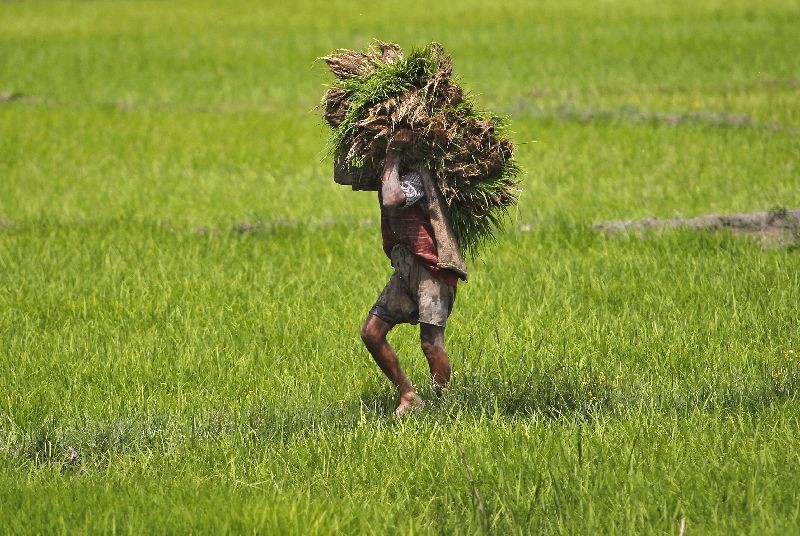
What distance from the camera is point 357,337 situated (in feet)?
21.7

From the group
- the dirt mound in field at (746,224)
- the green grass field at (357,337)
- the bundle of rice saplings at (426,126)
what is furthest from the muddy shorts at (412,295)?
the dirt mound in field at (746,224)

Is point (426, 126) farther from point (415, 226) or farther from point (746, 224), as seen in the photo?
point (746, 224)

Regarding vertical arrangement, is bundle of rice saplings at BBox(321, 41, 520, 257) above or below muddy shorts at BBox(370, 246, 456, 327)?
above

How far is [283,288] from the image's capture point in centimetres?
773

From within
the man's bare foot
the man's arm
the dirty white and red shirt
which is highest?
the man's arm

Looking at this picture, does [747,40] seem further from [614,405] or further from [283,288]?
[614,405]

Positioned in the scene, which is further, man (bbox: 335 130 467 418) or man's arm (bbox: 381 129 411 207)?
man (bbox: 335 130 467 418)

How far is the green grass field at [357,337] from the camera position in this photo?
4172 mm

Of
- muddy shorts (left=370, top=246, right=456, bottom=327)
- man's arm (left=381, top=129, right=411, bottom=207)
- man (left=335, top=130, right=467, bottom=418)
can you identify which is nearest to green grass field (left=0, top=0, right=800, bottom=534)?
man (left=335, top=130, right=467, bottom=418)

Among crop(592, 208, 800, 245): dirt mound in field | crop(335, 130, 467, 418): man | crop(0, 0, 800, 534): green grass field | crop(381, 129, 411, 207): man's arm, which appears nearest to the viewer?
crop(0, 0, 800, 534): green grass field

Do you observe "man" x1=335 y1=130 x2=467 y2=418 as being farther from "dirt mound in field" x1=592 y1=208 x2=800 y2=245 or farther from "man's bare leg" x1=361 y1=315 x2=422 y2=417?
"dirt mound in field" x1=592 y1=208 x2=800 y2=245

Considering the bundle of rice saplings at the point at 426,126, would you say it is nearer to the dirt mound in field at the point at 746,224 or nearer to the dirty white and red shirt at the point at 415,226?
the dirty white and red shirt at the point at 415,226

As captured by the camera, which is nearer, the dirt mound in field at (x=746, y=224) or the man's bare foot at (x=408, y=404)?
the man's bare foot at (x=408, y=404)

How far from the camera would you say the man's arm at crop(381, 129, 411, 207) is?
497 centimetres
